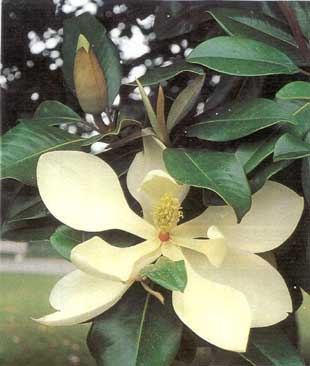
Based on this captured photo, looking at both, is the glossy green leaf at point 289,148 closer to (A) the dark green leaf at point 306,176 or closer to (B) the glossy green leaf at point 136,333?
(A) the dark green leaf at point 306,176

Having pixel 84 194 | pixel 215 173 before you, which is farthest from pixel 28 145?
pixel 215 173

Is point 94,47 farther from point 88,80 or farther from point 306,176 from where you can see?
point 306,176

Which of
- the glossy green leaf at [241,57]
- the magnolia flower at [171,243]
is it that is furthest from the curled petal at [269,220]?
the glossy green leaf at [241,57]

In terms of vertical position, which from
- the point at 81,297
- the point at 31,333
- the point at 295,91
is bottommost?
the point at 31,333

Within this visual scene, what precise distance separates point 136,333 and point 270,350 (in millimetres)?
123

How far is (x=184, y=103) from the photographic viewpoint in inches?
25.1

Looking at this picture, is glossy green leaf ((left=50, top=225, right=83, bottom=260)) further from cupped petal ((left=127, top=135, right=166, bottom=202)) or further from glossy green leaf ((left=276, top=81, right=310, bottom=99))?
glossy green leaf ((left=276, top=81, right=310, bottom=99))

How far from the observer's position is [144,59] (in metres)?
0.73

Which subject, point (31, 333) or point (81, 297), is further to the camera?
point (31, 333)

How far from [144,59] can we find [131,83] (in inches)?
1.9

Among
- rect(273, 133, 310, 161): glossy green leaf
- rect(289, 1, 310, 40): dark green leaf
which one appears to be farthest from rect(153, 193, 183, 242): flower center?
rect(289, 1, 310, 40): dark green leaf

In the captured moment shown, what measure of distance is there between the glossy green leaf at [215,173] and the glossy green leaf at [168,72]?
7 centimetres

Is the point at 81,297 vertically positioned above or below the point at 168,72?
below

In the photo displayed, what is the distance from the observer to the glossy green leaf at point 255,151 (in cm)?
58
